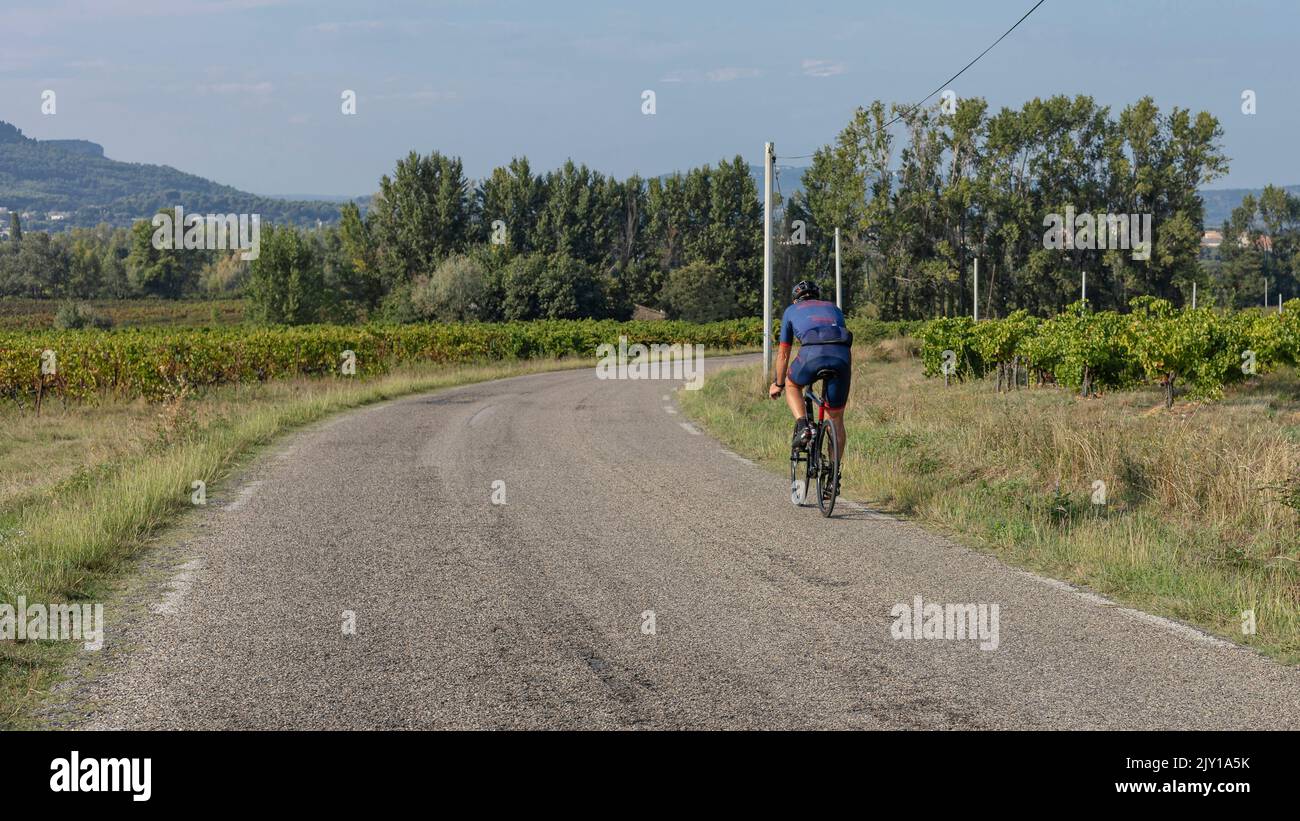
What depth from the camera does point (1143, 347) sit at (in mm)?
23406

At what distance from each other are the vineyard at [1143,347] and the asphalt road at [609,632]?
15.8 m

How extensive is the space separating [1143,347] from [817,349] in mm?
16622

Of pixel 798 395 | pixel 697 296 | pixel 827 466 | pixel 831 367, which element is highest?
pixel 697 296

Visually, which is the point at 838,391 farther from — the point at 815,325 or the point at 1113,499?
the point at 1113,499

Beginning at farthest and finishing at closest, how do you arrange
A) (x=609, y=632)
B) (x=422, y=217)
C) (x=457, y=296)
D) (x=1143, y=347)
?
(x=422, y=217) → (x=457, y=296) → (x=1143, y=347) → (x=609, y=632)

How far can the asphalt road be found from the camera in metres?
4.57

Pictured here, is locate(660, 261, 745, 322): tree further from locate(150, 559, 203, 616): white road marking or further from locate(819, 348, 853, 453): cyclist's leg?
locate(150, 559, 203, 616): white road marking

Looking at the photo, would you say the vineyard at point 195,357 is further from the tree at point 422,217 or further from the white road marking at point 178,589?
the tree at point 422,217

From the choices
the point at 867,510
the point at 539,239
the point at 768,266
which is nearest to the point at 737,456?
the point at 867,510

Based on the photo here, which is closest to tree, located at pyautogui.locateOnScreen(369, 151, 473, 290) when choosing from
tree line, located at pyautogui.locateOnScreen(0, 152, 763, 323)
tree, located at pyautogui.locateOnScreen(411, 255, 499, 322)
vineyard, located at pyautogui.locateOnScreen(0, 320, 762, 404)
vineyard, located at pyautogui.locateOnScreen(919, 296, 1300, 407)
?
tree line, located at pyautogui.locateOnScreen(0, 152, 763, 323)
